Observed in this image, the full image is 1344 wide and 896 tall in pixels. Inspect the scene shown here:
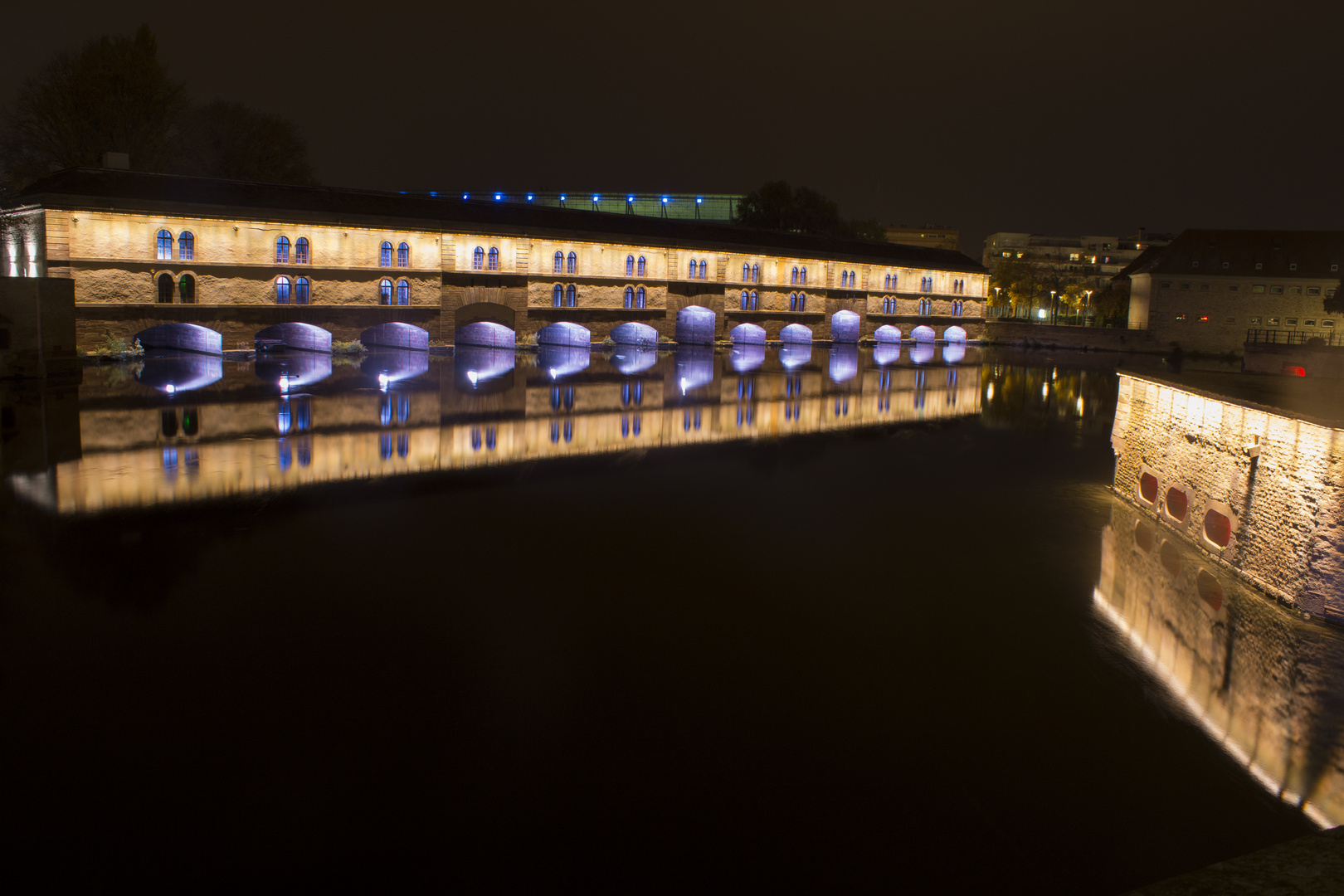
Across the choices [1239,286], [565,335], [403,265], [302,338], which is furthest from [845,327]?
[302,338]

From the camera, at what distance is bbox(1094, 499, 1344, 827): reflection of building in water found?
22.6 feet

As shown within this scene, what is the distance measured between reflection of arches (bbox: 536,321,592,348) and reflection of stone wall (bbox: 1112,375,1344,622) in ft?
110

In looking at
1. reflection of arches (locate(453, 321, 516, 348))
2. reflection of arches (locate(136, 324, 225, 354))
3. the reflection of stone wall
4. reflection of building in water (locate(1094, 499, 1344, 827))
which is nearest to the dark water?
reflection of building in water (locate(1094, 499, 1344, 827))

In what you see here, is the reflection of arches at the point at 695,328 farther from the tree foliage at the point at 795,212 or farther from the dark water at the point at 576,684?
the dark water at the point at 576,684

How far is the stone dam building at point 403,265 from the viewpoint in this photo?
30172 millimetres

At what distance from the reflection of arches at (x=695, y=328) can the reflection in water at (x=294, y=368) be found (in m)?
20.4

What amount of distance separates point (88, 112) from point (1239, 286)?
218 feet

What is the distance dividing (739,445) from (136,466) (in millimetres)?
11434

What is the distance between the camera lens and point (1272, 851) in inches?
178

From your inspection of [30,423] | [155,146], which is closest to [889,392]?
[30,423]

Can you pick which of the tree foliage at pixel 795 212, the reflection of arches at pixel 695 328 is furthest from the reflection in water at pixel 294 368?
the tree foliage at pixel 795 212

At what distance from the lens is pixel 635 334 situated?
47.2 m

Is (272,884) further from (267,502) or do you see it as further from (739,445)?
(739,445)

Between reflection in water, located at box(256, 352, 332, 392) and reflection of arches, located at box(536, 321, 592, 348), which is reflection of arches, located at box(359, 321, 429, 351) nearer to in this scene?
reflection in water, located at box(256, 352, 332, 392)
